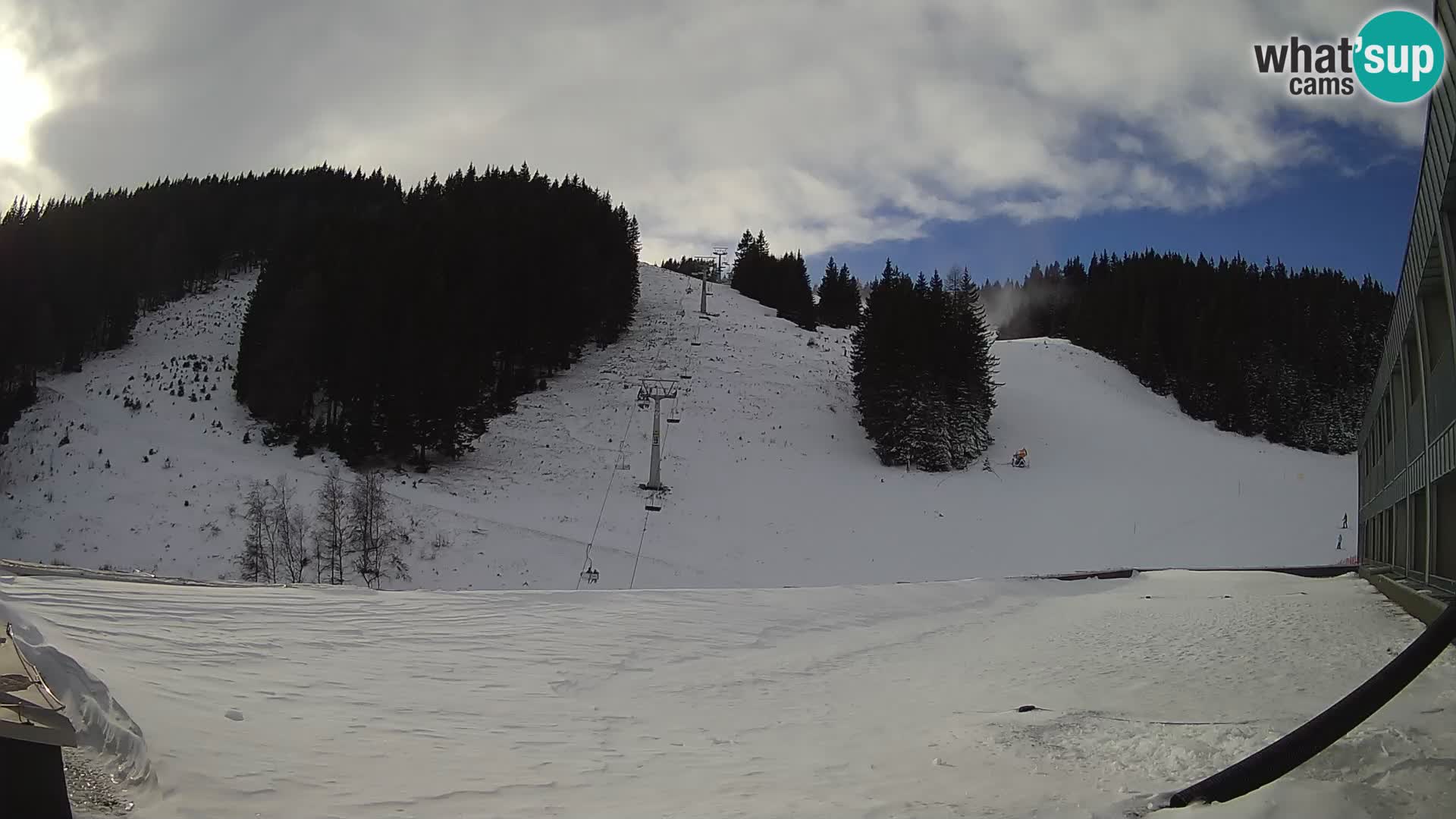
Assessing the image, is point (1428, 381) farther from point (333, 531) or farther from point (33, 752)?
point (333, 531)


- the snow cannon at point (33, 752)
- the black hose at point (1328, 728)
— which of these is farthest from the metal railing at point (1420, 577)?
the snow cannon at point (33, 752)

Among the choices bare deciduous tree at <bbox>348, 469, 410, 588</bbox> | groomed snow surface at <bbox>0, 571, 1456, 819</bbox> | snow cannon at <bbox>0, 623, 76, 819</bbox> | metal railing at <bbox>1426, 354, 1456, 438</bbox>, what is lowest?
bare deciduous tree at <bbox>348, 469, 410, 588</bbox>

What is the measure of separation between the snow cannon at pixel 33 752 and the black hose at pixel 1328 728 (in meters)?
5.06

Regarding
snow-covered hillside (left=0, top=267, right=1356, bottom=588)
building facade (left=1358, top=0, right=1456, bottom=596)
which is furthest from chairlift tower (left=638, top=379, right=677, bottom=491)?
building facade (left=1358, top=0, right=1456, bottom=596)

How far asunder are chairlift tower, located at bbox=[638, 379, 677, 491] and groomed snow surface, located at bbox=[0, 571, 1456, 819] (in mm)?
19536

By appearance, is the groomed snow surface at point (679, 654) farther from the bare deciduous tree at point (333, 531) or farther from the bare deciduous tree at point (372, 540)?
the bare deciduous tree at point (333, 531)

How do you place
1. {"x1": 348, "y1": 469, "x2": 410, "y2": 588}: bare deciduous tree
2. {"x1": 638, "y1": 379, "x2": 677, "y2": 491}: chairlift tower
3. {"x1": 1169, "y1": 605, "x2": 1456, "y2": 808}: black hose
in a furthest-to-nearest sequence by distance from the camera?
1. {"x1": 638, "y1": 379, "x2": 677, "y2": 491}: chairlift tower
2. {"x1": 348, "y1": 469, "x2": 410, "y2": 588}: bare deciduous tree
3. {"x1": 1169, "y1": 605, "x2": 1456, "y2": 808}: black hose

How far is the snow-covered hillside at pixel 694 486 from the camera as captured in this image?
1005 inches

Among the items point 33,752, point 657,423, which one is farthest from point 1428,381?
point 657,423

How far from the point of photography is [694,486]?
3462 centimetres

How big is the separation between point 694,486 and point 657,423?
3437 millimetres

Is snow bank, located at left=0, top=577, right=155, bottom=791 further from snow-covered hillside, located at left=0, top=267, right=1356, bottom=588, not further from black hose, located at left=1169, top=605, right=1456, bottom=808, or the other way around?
snow-covered hillside, located at left=0, top=267, right=1356, bottom=588

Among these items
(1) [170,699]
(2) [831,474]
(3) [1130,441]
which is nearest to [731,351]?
(2) [831,474]

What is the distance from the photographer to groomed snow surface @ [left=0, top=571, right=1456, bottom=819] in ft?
15.4
